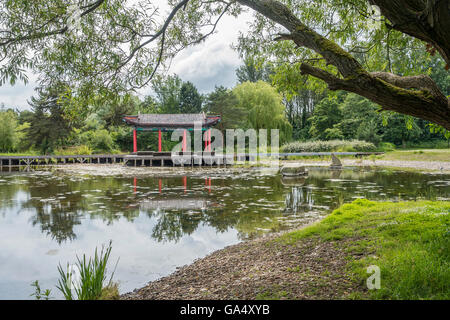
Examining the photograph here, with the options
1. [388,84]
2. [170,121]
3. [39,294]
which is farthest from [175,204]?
[170,121]

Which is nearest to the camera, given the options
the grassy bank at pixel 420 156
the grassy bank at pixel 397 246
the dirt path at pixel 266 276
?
the grassy bank at pixel 397 246

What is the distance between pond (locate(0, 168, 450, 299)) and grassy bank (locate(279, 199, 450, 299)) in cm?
161

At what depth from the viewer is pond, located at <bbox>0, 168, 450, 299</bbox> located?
445cm

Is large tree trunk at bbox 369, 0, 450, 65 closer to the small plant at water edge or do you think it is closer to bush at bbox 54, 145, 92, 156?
the small plant at water edge

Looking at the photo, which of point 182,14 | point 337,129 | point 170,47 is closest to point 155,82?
point 170,47

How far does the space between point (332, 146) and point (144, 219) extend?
24.3 meters

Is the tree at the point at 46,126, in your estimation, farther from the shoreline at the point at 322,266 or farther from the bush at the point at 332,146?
the shoreline at the point at 322,266

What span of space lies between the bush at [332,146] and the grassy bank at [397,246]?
76.2 ft

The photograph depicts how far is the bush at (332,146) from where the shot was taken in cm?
2705

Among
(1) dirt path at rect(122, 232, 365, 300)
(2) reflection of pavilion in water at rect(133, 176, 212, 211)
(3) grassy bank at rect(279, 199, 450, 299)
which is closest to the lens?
(3) grassy bank at rect(279, 199, 450, 299)

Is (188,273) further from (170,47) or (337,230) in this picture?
(170,47)

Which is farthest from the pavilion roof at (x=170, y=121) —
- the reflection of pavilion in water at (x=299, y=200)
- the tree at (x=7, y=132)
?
the tree at (x=7, y=132)

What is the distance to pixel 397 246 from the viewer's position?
3020 millimetres

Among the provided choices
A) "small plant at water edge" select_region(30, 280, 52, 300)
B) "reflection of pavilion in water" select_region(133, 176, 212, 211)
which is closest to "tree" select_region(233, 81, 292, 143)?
"reflection of pavilion in water" select_region(133, 176, 212, 211)
